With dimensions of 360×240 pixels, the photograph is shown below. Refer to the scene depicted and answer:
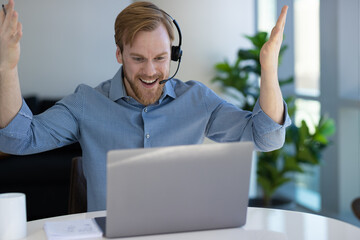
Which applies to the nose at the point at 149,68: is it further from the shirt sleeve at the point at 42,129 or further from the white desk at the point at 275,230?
the white desk at the point at 275,230

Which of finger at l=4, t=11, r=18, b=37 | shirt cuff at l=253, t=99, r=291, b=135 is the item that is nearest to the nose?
shirt cuff at l=253, t=99, r=291, b=135

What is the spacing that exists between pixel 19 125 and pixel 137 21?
55 cm

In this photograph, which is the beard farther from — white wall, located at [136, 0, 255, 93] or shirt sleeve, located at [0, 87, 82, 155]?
white wall, located at [136, 0, 255, 93]

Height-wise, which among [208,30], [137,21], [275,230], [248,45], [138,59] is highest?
[208,30]

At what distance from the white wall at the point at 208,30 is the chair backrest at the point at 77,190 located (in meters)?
2.45

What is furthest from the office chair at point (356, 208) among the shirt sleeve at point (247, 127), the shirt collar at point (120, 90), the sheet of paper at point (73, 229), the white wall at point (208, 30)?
the white wall at point (208, 30)

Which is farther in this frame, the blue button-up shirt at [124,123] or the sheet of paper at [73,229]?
the blue button-up shirt at [124,123]

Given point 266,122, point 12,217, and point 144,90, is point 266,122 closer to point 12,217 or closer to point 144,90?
point 144,90

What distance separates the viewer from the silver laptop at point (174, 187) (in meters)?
1.08

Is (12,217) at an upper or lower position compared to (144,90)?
lower

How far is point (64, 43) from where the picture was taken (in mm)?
5168

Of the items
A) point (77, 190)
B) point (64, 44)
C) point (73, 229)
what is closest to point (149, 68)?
point (77, 190)

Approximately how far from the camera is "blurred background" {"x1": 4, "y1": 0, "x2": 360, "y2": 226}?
363 cm

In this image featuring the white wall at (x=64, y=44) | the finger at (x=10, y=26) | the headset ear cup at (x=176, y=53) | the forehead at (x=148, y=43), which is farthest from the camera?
the white wall at (x=64, y=44)
